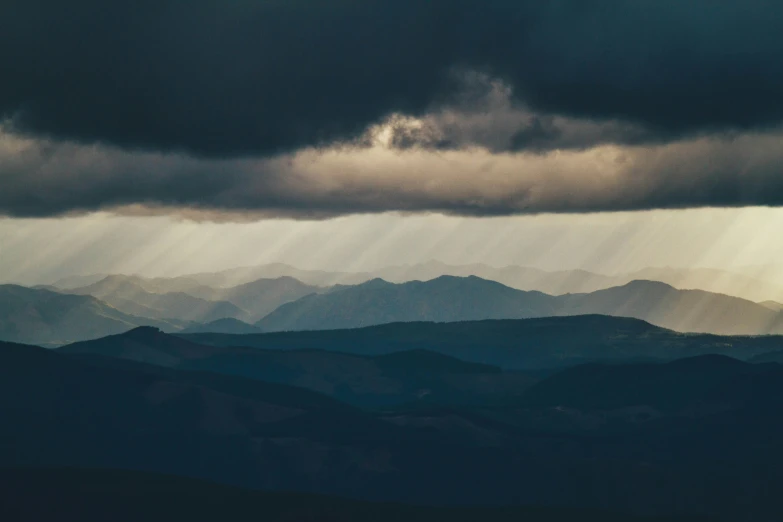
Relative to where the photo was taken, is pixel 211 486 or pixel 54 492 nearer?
pixel 54 492

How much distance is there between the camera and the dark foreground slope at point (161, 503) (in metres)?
169

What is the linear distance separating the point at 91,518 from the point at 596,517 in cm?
8438

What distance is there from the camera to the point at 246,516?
570 ft

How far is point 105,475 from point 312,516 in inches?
1437

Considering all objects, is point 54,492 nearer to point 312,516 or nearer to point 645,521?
point 312,516

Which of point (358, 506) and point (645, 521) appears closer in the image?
point (358, 506)

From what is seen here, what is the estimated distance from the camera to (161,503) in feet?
577

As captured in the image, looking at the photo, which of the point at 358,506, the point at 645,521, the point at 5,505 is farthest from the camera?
the point at 645,521

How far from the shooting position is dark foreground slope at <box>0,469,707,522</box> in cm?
16938

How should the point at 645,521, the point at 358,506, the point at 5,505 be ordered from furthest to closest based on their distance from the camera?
1. the point at 645,521
2. the point at 358,506
3. the point at 5,505

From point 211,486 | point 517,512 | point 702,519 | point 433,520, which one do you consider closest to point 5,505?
point 211,486

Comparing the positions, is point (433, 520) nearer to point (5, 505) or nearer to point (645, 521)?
point (645, 521)

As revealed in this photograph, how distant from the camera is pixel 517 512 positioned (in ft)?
643

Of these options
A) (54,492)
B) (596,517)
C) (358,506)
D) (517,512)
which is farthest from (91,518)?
(596,517)
